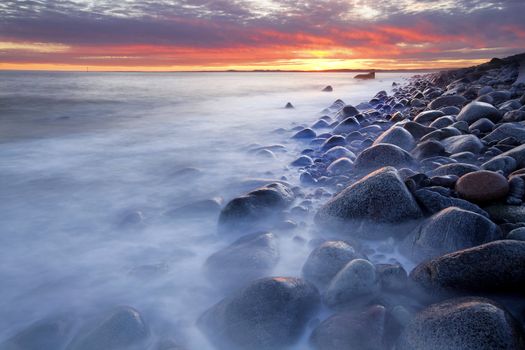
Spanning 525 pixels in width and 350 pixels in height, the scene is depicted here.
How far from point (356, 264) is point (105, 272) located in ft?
6.91

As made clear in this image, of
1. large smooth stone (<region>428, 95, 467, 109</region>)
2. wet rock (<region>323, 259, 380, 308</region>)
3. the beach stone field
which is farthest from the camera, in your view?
large smooth stone (<region>428, 95, 467, 109</region>)

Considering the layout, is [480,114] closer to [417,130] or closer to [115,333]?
[417,130]

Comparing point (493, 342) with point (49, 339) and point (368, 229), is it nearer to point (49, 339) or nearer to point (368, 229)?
point (368, 229)

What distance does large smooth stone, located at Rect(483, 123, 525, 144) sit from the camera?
4758mm

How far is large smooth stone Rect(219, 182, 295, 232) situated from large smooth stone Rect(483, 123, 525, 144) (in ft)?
10.2

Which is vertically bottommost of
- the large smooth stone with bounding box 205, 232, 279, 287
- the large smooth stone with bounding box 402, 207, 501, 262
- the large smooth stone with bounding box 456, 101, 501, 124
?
the large smooth stone with bounding box 205, 232, 279, 287

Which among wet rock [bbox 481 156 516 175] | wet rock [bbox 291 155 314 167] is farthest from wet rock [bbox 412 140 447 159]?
wet rock [bbox 291 155 314 167]

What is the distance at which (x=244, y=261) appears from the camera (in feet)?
9.46

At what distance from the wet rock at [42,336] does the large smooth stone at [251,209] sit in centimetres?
160

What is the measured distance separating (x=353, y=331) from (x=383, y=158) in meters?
2.93

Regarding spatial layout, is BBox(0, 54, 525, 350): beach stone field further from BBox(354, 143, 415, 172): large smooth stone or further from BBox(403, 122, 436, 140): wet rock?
BBox(403, 122, 436, 140): wet rock

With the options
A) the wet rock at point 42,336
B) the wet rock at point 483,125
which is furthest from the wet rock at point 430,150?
the wet rock at point 42,336

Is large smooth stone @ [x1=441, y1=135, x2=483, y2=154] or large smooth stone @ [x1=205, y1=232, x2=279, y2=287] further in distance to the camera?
large smooth stone @ [x1=441, y1=135, x2=483, y2=154]

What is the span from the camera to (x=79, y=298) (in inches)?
110
